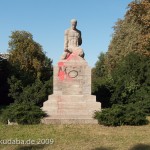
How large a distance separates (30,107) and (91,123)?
2600mm

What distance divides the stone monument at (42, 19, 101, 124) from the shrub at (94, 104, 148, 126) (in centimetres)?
132

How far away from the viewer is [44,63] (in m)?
54.3

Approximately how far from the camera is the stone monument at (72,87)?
53.0 ft

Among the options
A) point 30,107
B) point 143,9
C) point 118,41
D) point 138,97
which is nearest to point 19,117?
point 30,107

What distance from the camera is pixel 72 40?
17.6m

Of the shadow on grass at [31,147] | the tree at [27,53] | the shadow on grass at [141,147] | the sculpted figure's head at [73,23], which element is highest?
the tree at [27,53]

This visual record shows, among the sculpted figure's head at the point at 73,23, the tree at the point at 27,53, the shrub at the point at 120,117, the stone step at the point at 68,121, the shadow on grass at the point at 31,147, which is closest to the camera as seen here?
the shadow on grass at the point at 31,147

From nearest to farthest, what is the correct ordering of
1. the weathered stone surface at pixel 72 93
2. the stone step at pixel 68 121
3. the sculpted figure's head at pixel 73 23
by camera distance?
the stone step at pixel 68 121 < the weathered stone surface at pixel 72 93 < the sculpted figure's head at pixel 73 23

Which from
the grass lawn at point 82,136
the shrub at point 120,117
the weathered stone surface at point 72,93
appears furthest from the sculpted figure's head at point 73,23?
the grass lawn at point 82,136

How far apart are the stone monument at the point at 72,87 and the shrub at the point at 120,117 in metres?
1.32

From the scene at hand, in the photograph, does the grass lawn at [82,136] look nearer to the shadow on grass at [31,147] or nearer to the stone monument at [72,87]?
the shadow on grass at [31,147]

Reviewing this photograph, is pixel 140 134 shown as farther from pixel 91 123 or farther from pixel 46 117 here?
pixel 46 117

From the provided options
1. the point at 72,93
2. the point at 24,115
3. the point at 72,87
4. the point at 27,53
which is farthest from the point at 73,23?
the point at 27,53

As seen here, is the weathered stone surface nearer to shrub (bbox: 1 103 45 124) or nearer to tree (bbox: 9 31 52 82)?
shrub (bbox: 1 103 45 124)
